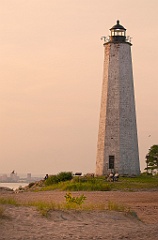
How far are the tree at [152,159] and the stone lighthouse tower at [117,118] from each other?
7.88 meters

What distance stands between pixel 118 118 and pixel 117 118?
8 cm

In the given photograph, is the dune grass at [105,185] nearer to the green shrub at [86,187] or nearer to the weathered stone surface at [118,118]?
the green shrub at [86,187]

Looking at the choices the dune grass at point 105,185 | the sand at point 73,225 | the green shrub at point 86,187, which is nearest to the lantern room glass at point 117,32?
the dune grass at point 105,185

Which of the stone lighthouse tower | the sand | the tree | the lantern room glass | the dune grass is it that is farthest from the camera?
the tree

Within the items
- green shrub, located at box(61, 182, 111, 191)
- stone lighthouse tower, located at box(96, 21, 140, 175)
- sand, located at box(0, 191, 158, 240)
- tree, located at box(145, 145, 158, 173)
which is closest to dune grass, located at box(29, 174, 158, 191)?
green shrub, located at box(61, 182, 111, 191)

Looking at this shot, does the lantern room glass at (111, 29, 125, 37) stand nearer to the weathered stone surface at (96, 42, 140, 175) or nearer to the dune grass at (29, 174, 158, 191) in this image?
the weathered stone surface at (96, 42, 140, 175)

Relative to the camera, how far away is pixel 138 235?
14.4 meters

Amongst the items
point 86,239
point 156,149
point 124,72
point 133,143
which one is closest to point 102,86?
point 124,72

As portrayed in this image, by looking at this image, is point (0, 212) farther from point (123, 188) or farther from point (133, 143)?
point (133, 143)

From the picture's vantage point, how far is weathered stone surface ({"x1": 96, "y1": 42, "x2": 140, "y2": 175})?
43531 millimetres

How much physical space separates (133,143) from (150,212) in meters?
23.6

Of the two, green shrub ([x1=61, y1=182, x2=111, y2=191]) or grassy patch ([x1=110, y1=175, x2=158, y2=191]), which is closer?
green shrub ([x1=61, y1=182, x2=111, y2=191])

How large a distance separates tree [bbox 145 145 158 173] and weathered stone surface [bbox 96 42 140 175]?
313 inches

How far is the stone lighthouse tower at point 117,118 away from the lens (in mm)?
43531
